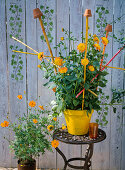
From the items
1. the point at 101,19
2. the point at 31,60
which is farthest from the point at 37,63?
the point at 101,19

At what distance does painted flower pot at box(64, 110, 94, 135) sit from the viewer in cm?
150

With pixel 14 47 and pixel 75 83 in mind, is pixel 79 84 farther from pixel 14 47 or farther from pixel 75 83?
pixel 14 47

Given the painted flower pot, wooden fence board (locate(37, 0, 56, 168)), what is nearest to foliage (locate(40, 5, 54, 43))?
wooden fence board (locate(37, 0, 56, 168))

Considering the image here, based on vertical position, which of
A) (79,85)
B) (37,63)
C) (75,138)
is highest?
(37,63)

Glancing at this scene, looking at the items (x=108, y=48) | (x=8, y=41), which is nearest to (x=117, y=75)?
(x=108, y=48)

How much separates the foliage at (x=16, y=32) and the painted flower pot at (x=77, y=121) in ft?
2.61

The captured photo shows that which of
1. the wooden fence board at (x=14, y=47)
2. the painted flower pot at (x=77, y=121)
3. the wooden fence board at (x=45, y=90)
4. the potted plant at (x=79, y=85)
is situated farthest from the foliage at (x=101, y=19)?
the painted flower pot at (x=77, y=121)

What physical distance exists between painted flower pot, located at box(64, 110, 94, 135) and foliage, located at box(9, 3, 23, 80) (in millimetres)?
796

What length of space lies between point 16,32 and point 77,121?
109cm

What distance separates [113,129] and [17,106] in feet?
3.17

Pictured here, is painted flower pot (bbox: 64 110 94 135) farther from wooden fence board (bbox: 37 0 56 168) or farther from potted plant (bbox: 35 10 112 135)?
wooden fence board (bbox: 37 0 56 168)

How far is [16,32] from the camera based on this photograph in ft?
6.82

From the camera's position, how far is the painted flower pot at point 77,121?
1.50 metres

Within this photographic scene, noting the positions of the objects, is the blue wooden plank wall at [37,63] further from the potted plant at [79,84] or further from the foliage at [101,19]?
the potted plant at [79,84]
